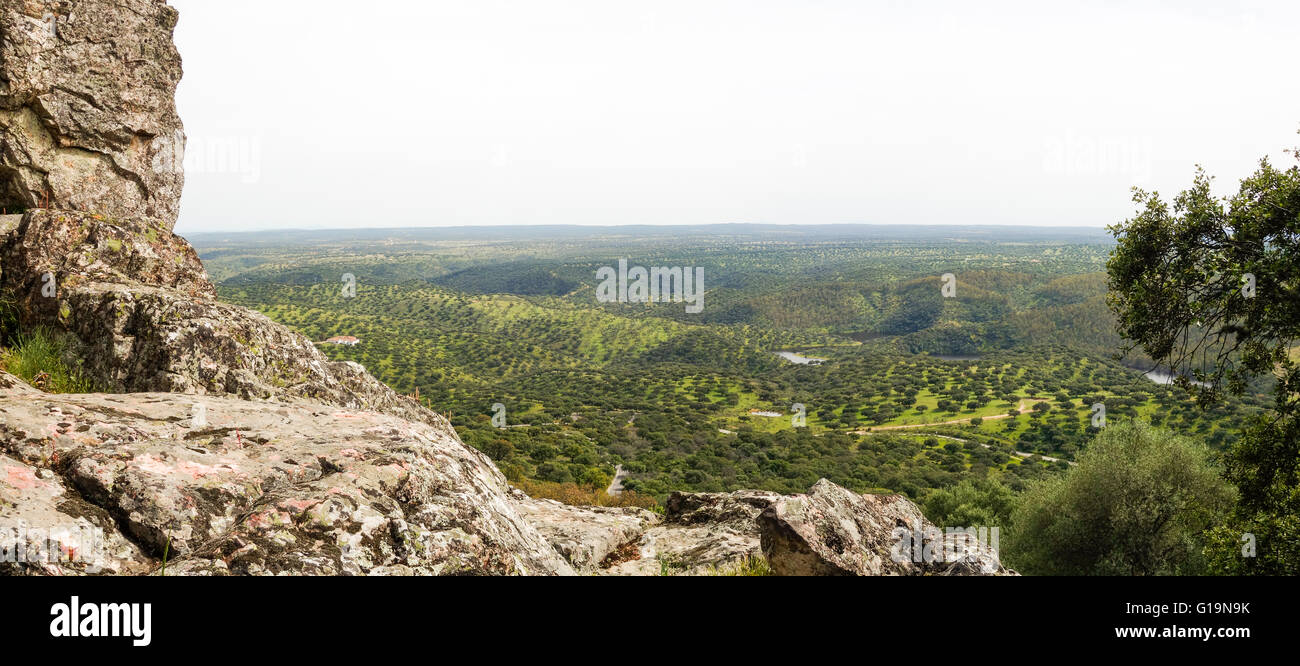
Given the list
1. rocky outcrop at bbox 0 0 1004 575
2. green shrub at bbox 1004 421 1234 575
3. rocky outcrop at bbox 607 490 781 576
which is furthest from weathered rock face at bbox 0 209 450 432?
green shrub at bbox 1004 421 1234 575

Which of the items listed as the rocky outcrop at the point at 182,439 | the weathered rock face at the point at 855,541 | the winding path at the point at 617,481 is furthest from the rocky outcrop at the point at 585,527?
the winding path at the point at 617,481

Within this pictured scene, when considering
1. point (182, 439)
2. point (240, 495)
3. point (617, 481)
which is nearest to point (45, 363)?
point (182, 439)

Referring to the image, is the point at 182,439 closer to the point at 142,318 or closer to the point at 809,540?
the point at 142,318

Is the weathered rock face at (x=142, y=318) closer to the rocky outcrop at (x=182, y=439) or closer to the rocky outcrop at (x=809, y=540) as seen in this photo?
the rocky outcrop at (x=182, y=439)

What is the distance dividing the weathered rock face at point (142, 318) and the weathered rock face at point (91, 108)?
6.26ft

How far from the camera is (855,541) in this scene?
30.2ft

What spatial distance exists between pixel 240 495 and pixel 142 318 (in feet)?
19.4

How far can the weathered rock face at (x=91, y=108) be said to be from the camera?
1234cm

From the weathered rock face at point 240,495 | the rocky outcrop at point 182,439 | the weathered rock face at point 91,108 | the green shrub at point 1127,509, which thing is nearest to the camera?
the weathered rock face at point 240,495

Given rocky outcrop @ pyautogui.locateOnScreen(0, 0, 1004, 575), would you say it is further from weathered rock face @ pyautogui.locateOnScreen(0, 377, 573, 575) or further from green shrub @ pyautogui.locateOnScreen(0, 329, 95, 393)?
green shrub @ pyautogui.locateOnScreen(0, 329, 95, 393)
